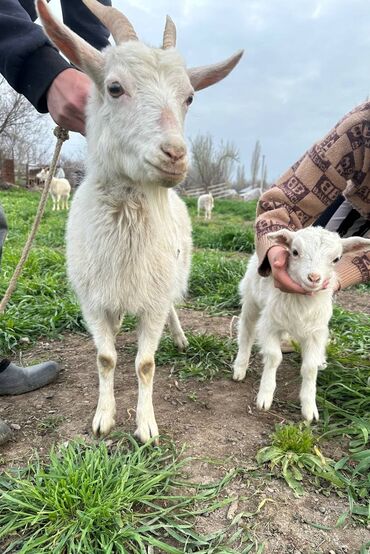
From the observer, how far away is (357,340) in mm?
3555

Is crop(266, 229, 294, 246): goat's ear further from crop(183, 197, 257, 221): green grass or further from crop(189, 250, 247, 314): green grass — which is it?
crop(183, 197, 257, 221): green grass

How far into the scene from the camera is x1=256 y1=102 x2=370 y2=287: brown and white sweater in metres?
2.68

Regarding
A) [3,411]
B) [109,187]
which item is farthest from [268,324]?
[3,411]

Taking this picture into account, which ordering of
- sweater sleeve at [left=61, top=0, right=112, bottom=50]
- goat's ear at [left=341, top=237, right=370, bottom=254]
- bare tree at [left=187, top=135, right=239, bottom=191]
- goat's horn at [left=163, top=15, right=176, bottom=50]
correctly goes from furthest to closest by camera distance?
bare tree at [left=187, top=135, right=239, bottom=191] → sweater sleeve at [left=61, top=0, right=112, bottom=50] → goat's ear at [left=341, top=237, right=370, bottom=254] → goat's horn at [left=163, top=15, right=176, bottom=50]

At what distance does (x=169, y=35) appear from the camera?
7.55 ft

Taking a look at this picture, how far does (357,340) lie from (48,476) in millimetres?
2561

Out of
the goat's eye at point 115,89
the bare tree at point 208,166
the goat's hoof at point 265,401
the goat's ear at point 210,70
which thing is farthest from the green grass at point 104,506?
the bare tree at point 208,166

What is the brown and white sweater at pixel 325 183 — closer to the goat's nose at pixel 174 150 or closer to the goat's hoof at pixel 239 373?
the goat's hoof at pixel 239 373

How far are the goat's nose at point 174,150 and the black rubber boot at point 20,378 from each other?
171 cm

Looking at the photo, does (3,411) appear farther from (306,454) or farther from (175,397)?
(306,454)

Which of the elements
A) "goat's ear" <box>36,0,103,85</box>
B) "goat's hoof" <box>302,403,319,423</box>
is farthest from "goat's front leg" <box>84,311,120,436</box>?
"goat's ear" <box>36,0,103,85</box>

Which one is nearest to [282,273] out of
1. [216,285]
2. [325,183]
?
[325,183]

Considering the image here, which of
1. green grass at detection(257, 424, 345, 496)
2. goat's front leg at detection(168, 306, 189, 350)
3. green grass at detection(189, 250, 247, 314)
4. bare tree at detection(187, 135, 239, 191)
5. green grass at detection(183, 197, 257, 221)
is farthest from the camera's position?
bare tree at detection(187, 135, 239, 191)

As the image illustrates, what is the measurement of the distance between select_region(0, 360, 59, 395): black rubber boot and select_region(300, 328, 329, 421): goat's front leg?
1535 millimetres
